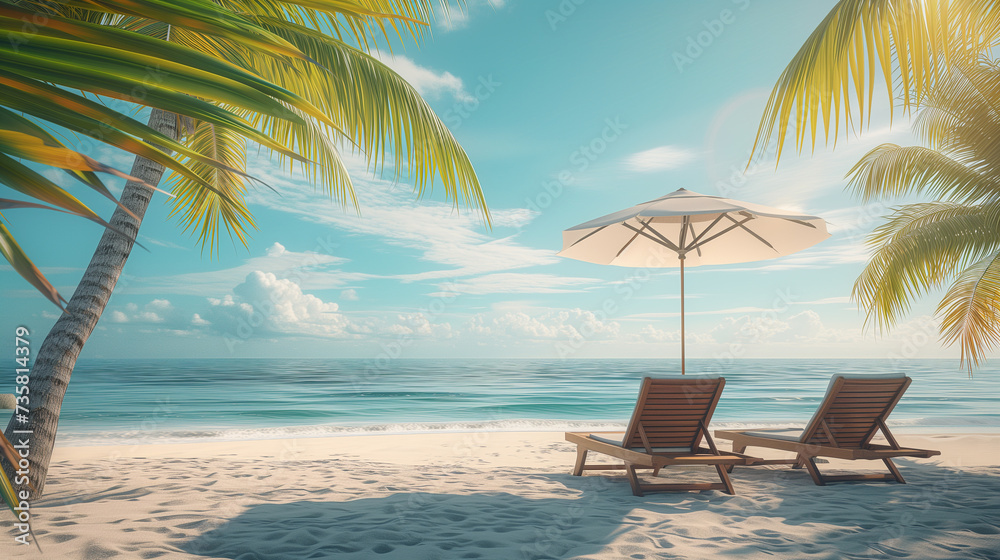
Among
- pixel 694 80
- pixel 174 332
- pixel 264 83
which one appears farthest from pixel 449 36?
pixel 264 83

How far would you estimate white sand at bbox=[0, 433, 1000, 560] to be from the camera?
2.95m

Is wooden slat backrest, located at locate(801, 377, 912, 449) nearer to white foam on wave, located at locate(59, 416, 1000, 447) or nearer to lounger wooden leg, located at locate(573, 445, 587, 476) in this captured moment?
lounger wooden leg, located at locate(573, 445, 587, 476)

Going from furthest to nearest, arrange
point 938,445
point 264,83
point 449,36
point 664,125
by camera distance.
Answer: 1. point 449,36
2. point 664,125
3. point 938,445
4. point 264,83

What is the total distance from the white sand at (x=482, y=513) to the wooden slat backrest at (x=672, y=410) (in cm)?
45

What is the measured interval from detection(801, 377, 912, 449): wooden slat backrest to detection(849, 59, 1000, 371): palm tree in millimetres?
4779

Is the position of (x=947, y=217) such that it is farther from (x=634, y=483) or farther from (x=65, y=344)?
(x=65, y=344)

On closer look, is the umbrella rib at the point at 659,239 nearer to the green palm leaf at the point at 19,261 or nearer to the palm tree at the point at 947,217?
the palm tree at the point at 947,217

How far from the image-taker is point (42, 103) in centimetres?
61

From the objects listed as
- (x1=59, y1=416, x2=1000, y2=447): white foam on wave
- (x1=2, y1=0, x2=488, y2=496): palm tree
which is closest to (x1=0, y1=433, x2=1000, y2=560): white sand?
(x1=2, y1=0, x2=488, y2=496): palm tree

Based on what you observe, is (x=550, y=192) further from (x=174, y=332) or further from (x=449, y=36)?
(x=174, y=332)

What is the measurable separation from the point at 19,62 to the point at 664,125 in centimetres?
2255

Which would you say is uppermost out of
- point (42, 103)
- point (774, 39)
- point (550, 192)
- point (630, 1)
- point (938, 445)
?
point (630, 1)

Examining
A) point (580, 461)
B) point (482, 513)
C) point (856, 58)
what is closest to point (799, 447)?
point (580, 461)

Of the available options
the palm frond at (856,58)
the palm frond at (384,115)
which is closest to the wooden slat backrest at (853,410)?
the palm frond at (856,58)
